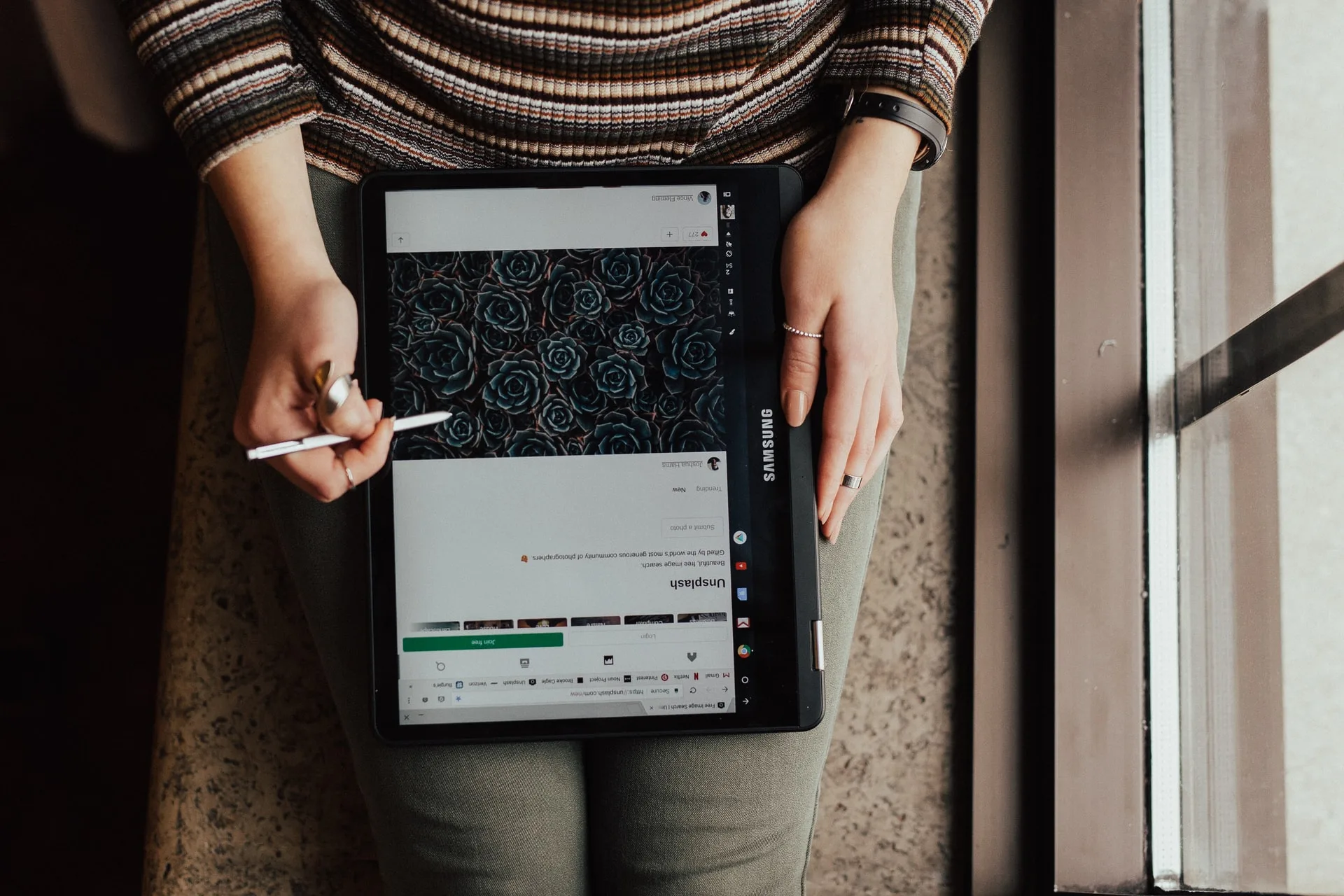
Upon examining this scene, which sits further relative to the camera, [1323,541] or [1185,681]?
[1185,681]

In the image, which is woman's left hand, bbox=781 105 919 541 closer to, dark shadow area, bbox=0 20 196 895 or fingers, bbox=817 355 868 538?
fingers, bbox=817 355 868 538

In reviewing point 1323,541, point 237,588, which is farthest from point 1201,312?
point 237,588

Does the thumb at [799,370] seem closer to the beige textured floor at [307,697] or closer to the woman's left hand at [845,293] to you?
the woman's left hand at [845,293]

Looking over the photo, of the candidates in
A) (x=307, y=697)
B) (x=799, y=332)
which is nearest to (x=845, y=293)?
(x=799, y=332)

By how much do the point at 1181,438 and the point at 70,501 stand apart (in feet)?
3.79

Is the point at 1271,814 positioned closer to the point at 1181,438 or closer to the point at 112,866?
the point at 1181,438

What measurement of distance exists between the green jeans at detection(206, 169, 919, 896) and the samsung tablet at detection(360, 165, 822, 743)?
0.03 meters

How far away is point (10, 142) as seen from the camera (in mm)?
1002

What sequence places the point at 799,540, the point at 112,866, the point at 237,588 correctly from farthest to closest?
the point at 112,866, the point at 237,588, the point at 799,540

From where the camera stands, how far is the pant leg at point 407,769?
54cm

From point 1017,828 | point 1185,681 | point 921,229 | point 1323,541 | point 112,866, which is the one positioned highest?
point 921,229

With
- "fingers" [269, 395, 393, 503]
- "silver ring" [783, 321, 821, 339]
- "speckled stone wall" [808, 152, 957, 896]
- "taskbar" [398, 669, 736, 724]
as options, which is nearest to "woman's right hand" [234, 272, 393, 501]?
"fingers" [269, 395, 393, 503]

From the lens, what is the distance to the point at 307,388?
50 centimetres

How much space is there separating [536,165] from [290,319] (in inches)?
6.7
